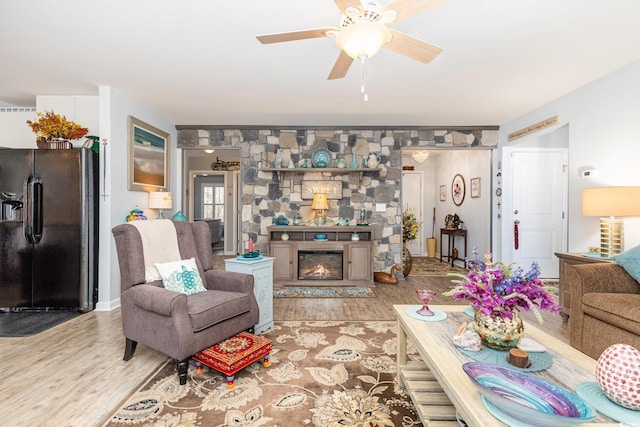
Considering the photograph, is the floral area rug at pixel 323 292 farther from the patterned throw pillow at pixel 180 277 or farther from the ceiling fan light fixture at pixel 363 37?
the ceiling fan light fixture at pixel 363 37

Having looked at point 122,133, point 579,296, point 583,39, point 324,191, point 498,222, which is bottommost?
point 579,296

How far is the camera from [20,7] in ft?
6.97

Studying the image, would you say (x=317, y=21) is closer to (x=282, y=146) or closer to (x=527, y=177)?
(x=282, y=146)

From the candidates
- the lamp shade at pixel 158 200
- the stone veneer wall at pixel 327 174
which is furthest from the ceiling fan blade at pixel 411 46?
the lamp shade at pixel 158 200

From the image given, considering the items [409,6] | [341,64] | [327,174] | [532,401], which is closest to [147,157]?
[327,174]

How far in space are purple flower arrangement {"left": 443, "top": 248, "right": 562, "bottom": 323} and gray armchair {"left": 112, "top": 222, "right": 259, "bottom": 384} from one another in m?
1.60

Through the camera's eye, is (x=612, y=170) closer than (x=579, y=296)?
No

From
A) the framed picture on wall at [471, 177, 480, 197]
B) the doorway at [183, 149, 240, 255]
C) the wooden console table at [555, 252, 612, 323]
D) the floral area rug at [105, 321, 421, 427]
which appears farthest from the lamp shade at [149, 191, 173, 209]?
the framed picture on wall at [471, 177, 480, 197]

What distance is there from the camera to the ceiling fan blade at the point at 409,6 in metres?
1.55

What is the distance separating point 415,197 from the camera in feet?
24.4

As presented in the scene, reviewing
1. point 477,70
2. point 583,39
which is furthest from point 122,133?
point 583,39

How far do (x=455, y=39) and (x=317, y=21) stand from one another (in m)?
1.13

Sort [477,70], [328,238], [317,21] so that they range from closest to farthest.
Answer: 1. [317,21]
2. [477,70]
3. [328,238]

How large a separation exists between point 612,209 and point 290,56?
3096mm
